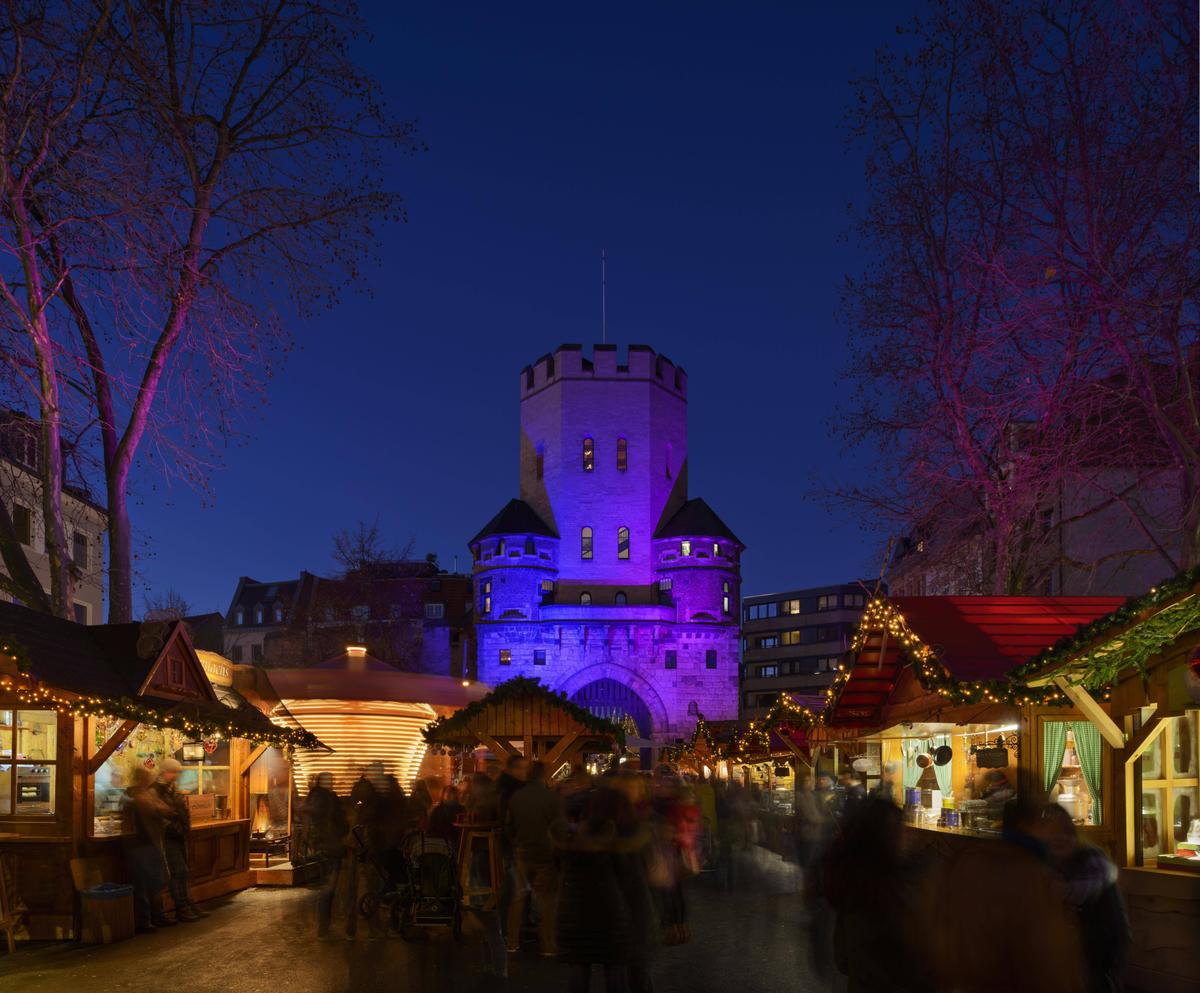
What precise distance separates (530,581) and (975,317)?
54.7m

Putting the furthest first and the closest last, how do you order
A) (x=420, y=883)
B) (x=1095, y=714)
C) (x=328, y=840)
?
(x=420, y=883) → (x=328, y=840) → (x=1095, y=714)

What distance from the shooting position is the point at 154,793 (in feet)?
43.5

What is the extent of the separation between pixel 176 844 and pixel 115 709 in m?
1.78

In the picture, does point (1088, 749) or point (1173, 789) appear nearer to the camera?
point (1173, 789)

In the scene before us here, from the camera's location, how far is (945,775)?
1655cm

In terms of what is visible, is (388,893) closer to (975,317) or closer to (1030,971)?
(1030,971)

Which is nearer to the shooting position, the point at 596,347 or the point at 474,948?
the point at 474,948

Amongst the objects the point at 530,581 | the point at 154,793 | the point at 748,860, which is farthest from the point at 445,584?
the point at 154,793

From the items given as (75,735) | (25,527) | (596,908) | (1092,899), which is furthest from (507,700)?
(25,527)

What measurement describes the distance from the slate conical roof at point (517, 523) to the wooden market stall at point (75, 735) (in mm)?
59174

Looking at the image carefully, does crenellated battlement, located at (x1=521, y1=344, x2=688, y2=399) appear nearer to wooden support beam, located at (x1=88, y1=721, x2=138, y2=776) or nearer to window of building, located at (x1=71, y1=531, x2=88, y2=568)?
window of building, located at (x1=71, y1=531, x2=88, y2=568)

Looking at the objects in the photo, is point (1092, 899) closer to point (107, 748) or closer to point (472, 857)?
point (472, 857)


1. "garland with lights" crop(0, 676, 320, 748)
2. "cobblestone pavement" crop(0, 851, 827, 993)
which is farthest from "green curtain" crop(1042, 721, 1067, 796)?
"garland with lights" crop(0, 676, 320, 748)

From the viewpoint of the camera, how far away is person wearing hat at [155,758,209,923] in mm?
13508
